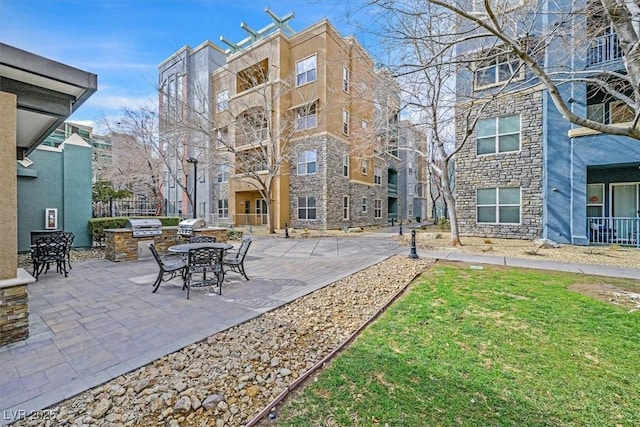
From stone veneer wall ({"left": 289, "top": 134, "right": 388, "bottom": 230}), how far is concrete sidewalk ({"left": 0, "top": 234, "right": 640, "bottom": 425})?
1137 cm

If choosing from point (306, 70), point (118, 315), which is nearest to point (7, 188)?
point (118, 315)

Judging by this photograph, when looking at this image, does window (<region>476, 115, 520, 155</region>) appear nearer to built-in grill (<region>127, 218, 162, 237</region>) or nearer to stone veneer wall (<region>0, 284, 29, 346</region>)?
built-in grill (<region>127, 218, 162, 237</region>)

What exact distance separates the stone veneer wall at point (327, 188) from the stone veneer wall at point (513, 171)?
8.63 meters

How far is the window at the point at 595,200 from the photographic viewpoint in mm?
12663

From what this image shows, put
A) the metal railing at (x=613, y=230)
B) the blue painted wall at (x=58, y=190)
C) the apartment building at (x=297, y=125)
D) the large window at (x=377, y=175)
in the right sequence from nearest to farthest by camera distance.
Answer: the blue painted wall at (x=58, y=190) → the metal railing at (x=613, y=230) → the apartment building at (x=297, y=125) → the large window at (x=377, y=175)

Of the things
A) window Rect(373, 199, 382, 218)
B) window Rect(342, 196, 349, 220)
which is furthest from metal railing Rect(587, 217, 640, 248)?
window Rect(373, 199, 382, 218)

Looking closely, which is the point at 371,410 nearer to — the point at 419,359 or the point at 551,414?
the point at 419,359

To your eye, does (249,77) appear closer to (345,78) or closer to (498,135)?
(345,78)

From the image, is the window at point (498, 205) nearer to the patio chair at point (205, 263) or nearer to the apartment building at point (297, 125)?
the apartment building at point (297, 125)

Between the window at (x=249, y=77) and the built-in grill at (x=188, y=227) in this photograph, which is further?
the window at (x=249, y=77)

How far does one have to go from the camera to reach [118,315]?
14.5 ft

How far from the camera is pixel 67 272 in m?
7.21

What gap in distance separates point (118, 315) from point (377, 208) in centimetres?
2475

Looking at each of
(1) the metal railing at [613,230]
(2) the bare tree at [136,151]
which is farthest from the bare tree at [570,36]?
(2) the bare tree at [136,151]
